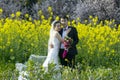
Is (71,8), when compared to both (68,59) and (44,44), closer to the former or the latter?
(44,44)

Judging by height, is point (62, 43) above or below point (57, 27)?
below

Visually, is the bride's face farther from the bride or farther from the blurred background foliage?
the blurred background foliage

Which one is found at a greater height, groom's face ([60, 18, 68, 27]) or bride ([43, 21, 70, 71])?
groom's face ([60, 18, 68, 27])

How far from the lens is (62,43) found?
11.0m

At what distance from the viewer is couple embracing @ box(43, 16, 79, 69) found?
10773 millimetres

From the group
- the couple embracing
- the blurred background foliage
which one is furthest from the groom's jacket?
the blurred background foliage

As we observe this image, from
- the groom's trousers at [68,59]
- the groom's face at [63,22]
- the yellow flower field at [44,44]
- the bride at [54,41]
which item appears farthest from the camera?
the yellow flower field at [44,44]

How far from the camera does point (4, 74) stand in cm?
619

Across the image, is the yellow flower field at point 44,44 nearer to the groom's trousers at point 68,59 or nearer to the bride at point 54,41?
the groom's trousers at point 68,59

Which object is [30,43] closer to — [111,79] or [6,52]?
[6,52]

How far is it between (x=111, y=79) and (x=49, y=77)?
2.52 feet

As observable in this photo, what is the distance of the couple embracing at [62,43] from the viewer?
10773mm

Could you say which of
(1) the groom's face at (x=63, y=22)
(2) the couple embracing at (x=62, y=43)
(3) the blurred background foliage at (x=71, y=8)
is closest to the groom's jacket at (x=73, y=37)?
(2) the couple embracing at (x=62, y=43)

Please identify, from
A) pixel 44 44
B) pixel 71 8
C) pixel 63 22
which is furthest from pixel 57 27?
pixel 71 8
